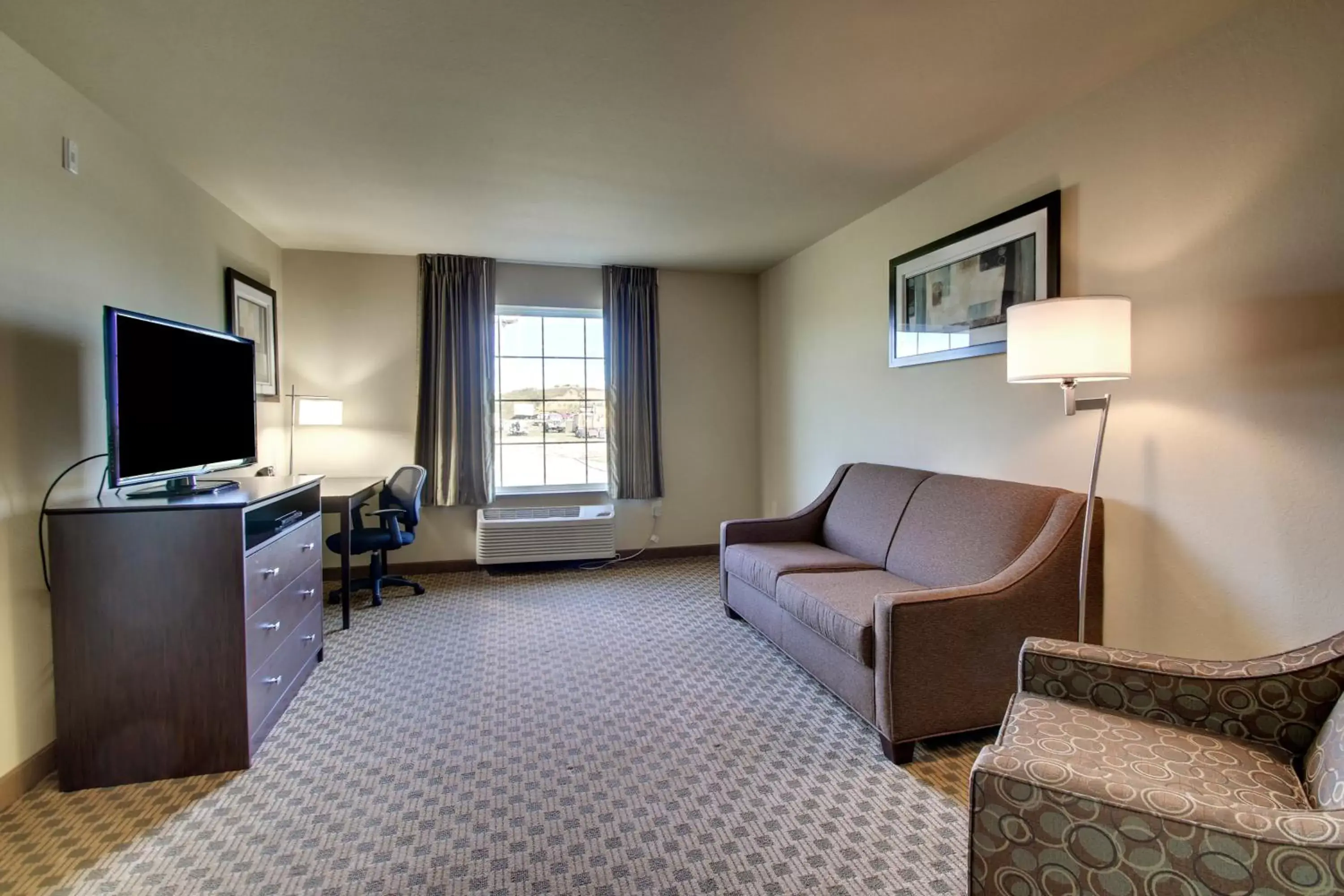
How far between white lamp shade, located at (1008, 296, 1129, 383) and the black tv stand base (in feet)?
9.79

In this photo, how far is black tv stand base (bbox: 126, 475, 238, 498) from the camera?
2.30 m

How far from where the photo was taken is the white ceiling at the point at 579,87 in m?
1.92

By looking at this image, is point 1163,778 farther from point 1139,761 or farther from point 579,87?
point 579,87

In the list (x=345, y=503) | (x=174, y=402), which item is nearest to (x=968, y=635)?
(x=345, y=503)

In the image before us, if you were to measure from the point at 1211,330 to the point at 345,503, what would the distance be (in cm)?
375

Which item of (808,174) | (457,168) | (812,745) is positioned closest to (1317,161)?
(808,174)

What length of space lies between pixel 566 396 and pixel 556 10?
139 inches

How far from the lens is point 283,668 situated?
255 cm

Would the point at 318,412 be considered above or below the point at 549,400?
below

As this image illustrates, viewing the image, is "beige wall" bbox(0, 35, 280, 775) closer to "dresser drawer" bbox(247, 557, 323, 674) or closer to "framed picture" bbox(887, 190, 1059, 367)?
"dresser drawer" bbox(247, 557, 323, 674)

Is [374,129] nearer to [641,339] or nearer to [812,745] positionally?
[641,339]

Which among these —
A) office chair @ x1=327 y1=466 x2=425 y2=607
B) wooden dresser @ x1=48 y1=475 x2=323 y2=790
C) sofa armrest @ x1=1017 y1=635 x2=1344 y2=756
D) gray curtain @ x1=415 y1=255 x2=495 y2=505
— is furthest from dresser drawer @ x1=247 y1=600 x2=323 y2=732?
sofa armrest @ x1=1017 y1=635 x2=1344 y2=756

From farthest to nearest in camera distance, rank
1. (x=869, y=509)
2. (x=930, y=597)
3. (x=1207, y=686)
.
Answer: (x=869, y=509)
(x=930, y=597)
(x=1207, y=686)

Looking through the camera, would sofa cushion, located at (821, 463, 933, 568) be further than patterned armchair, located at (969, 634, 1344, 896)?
Yes
